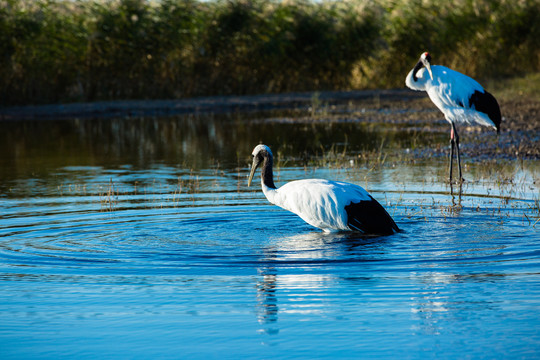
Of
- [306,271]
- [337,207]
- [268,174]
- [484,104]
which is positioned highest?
[484,104]

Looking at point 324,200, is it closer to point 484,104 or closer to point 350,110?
point 484,104

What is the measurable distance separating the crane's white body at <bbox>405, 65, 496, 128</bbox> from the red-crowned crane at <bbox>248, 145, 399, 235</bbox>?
474cm

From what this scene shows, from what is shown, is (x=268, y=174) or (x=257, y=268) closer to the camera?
(x=257, y=268)

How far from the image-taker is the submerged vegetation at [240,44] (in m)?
27.8

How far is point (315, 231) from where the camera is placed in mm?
8914

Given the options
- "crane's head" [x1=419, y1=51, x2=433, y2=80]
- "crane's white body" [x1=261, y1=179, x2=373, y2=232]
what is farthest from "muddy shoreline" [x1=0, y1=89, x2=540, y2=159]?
"crane's white body" [x1=261, y1=179, x2=373, y2=232]

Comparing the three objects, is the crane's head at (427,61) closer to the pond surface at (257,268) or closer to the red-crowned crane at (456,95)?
the red-crowned crane at (456,95)


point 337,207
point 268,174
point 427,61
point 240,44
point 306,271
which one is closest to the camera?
point 306,271

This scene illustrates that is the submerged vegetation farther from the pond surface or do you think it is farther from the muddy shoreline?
the pond surface

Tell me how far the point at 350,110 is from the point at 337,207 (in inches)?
689

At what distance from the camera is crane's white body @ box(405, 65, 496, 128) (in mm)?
12891

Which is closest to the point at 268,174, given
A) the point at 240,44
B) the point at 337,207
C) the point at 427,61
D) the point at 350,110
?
the point at 337,207

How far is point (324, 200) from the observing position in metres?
8.38

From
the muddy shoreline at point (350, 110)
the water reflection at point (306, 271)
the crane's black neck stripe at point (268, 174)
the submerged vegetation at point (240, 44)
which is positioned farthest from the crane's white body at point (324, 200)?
the submerged vegetation at point (240, 44)
